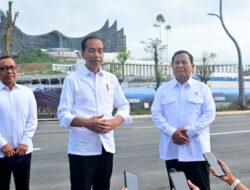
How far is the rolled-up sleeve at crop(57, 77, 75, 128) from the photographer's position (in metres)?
3.27

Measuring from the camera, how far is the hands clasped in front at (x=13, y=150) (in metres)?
3.55

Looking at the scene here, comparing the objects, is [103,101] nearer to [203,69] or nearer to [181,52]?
[181,52]

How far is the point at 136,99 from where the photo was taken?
82.4ft

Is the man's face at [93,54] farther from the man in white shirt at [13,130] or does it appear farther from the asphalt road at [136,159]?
the asphalt road at [136,159]

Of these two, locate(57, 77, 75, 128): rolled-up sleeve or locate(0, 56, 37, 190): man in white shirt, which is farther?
locate(0, 56, 37, 190): man in white shirt

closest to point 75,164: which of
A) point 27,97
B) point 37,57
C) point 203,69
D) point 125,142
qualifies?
point 27,97

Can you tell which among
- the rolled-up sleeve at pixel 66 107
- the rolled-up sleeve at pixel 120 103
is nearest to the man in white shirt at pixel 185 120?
the rolled-up sleeve at pixel 120 103

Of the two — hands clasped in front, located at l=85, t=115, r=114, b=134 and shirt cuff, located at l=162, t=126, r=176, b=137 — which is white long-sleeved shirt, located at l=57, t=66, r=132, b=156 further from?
shirt cuff, located at l=162, t=126, r=176, b=137

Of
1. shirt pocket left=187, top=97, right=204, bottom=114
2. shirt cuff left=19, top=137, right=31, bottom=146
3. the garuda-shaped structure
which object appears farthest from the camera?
the garuda-shaped structure

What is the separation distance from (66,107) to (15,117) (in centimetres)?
68

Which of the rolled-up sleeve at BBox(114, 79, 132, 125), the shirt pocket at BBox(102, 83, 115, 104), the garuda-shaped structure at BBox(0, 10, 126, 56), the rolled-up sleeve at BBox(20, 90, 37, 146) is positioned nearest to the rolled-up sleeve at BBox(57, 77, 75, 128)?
the shirt pocket at BBox(102, 83, 115, 104)

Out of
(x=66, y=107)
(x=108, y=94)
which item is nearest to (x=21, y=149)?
(x=66, y=107)

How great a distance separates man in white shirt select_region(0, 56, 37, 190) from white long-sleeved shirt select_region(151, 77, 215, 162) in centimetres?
140

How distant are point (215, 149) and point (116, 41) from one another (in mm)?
162277
